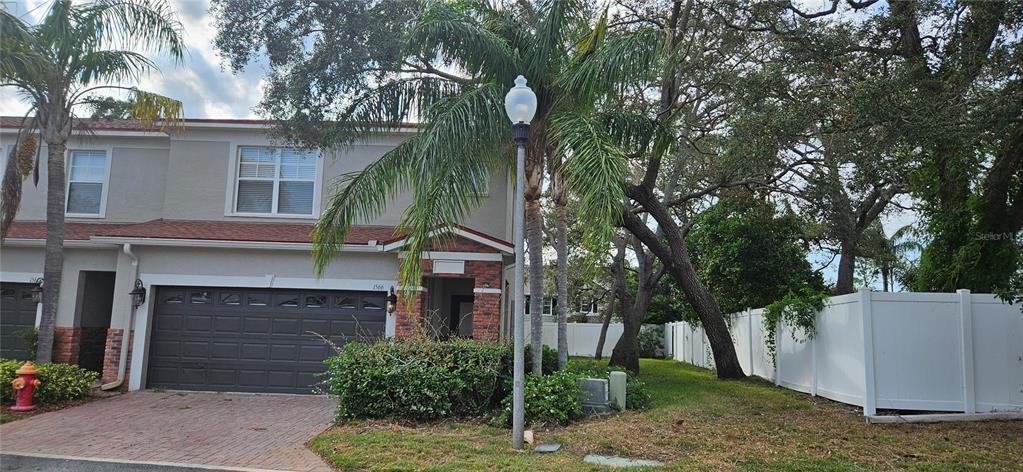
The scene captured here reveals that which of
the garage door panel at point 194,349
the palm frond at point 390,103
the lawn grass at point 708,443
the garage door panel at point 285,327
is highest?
the palm frond at point 390,103

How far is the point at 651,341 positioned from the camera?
31.7 meters

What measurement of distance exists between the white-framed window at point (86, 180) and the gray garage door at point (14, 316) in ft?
8.24

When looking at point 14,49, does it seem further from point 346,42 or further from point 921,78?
point 921,78

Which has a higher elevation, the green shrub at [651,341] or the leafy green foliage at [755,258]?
the leafy green foliage at [755,258]

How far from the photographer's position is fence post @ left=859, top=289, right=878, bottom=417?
31.8 ft

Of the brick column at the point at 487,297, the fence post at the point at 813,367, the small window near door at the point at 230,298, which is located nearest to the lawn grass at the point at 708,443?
the fence post at the point at 813,367

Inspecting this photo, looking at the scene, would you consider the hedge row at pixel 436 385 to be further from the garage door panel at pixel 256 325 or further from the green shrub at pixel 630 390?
the garage door panel at pixel 256 325

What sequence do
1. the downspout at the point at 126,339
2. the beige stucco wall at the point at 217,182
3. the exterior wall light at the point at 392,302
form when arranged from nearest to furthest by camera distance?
the exterior wall light at the point at 392,302, the downspout at the point at 126,339, the beige stucco wall at the point at 217,182

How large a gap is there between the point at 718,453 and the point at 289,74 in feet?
29.9

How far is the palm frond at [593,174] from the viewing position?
7965 millimetres

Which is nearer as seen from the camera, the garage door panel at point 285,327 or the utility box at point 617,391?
the utility box at point 617,391

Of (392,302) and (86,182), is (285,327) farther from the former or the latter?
(86,182)

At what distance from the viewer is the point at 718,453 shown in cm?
754

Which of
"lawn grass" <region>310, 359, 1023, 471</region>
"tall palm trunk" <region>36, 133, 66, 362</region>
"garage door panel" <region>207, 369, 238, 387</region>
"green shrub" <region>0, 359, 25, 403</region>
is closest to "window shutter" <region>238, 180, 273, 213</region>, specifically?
"garage door panel" <region>207, 369, 238, 387</region>
